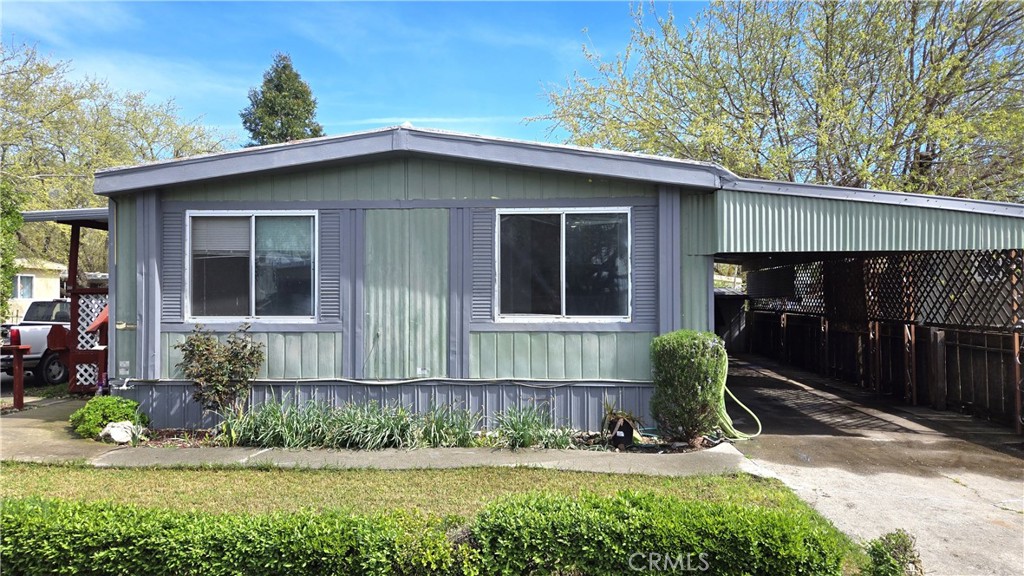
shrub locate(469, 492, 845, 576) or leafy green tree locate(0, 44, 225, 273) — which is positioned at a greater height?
leafy green tree locate(0, 44, 225, 273)

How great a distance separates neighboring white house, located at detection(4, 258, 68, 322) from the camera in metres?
19.9

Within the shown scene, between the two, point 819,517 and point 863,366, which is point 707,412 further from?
point 863,366

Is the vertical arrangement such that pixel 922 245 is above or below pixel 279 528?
above

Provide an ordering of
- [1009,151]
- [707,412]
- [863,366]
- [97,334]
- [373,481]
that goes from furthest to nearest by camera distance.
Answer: [1009,151] → [863,366] → [97,334] → [707,412] → [373,481]

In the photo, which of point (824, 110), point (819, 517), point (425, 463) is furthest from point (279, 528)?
point (824, 110)

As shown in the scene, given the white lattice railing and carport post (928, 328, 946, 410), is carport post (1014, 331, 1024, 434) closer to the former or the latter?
carport post (928, 328, 946, 410)

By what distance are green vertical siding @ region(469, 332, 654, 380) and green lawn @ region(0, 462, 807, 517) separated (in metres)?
1.58

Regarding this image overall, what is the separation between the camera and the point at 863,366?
11562 mm

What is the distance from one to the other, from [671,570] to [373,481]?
2975 millimetres

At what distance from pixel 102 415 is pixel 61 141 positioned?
17.1 m

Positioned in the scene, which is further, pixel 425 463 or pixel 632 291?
pixel 632 291
